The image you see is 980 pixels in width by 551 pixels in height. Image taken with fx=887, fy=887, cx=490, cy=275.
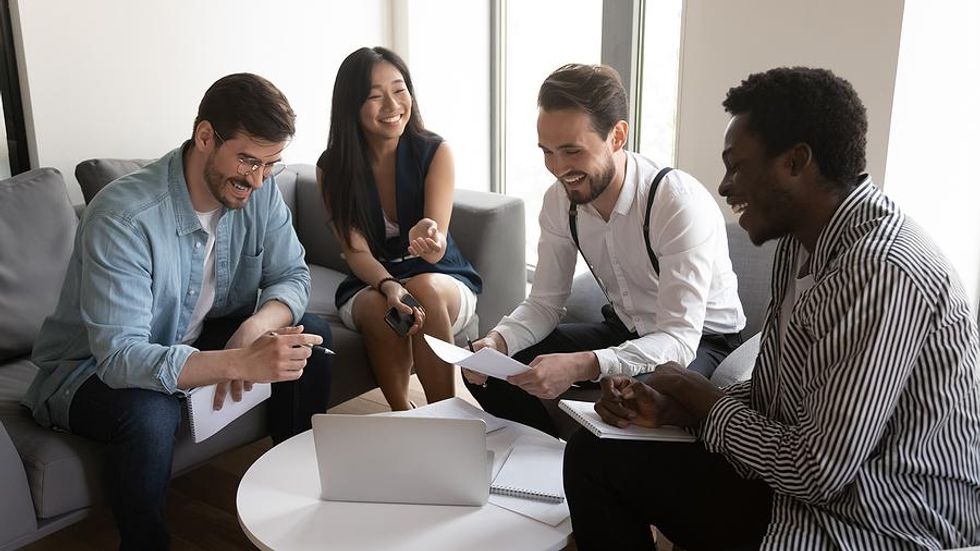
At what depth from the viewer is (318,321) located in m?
2.28

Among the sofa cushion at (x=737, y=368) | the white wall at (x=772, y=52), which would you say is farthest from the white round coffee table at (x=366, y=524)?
the white wall at (x=772, y=52)

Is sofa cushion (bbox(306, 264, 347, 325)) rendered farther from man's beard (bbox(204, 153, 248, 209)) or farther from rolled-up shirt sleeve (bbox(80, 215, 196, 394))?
rolled-up shirt sleeve (bbox(80, 215, 196, 394))

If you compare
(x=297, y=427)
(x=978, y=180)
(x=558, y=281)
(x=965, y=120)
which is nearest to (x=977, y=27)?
(x=965, y=120)

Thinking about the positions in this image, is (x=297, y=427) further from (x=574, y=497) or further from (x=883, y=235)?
(x=883, y=235)

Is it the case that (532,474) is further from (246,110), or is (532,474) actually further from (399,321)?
(246,110)

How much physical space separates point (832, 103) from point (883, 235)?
0.69ft

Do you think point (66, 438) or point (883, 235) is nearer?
point (883, 235)

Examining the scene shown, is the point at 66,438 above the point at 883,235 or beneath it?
beneath

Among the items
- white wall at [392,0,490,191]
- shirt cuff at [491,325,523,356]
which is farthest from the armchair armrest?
white wall at [392,0,490,191]

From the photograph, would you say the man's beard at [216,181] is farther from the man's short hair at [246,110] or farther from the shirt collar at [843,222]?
the shirt collar at [843,222]

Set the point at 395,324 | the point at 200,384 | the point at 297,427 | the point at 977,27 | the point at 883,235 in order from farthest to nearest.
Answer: the point at 977,27 < the point at 395,324 < the point at 297,427 < the point at 200,384 < the point at 883,235

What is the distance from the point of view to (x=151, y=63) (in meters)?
3.00

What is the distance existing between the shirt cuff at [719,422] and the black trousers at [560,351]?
0.55 meters

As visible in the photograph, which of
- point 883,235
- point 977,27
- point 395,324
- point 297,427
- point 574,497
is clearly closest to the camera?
point 883,235
